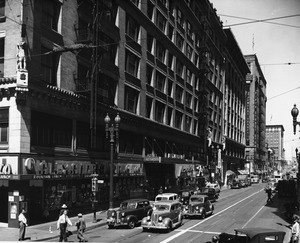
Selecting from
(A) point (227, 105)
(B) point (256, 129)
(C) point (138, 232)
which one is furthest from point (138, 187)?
(B) point (256, 129)

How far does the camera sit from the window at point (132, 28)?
42906 mm

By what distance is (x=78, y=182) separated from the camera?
31781mm

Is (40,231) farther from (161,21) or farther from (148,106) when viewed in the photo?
(161,21)

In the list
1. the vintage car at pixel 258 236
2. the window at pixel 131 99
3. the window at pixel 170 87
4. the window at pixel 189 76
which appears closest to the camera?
the vintage car at pixel 258 236

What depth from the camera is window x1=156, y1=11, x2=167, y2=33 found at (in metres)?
51.4

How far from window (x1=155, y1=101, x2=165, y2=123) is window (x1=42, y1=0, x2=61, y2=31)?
2317 centimetres

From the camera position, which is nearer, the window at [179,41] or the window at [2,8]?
the window at [2,8]

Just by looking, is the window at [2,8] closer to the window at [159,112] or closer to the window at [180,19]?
the window at [159,112]

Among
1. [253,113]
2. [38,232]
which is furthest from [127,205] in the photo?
[253,113]

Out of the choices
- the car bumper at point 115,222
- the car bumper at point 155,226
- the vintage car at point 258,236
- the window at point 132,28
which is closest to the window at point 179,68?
the window at point 132,28

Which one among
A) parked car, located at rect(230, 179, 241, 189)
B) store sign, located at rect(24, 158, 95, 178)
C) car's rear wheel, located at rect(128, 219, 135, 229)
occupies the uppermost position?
store sign, located at rect(24, 158, 95, 178)

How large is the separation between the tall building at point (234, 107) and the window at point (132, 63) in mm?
45883

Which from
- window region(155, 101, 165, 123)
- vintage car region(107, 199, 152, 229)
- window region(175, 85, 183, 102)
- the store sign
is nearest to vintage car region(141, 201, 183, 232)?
vintage car region(107, 199, 152, 229)

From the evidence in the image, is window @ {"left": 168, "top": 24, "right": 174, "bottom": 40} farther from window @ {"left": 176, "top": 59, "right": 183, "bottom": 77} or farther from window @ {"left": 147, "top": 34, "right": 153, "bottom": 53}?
window @ {"left": 147, "top": 34, "right": 153, "bottom": 53}
